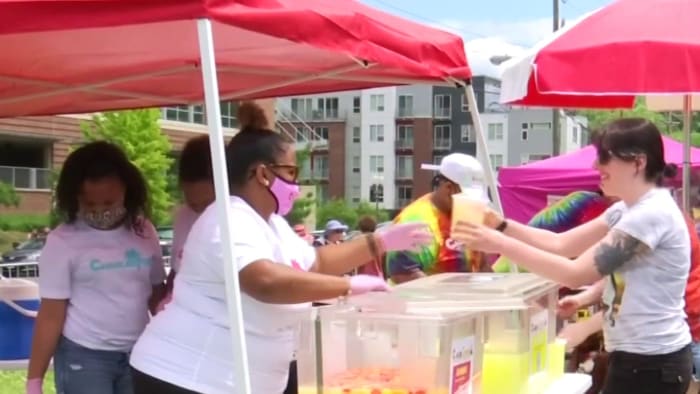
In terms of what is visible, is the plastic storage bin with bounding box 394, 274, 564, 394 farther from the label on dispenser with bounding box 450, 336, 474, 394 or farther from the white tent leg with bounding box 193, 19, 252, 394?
the white tent leg with bounding box 193, 19, 252, 394

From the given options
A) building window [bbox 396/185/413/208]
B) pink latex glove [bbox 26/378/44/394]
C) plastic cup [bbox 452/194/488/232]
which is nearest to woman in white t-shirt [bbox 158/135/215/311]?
pink latex glove [bbox 26/378/44/394]

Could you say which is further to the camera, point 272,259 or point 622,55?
point 622,55

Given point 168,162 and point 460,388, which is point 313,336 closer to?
point 460,388

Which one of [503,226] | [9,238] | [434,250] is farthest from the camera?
[9,238]

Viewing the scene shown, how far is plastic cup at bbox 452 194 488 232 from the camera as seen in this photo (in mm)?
3357

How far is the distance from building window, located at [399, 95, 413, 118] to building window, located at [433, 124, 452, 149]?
274 centimetres

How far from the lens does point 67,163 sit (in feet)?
12.5

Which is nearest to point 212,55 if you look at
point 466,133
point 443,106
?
point 466,133

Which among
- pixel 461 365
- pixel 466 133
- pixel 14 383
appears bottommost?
pixel 14 383

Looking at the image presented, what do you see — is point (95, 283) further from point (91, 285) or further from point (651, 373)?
point (651, 373)

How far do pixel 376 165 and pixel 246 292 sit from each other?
81.4 metres

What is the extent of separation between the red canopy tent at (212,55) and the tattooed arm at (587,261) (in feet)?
2.41

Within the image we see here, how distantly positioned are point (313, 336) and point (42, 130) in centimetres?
3779

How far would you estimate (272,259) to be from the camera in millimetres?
2904
